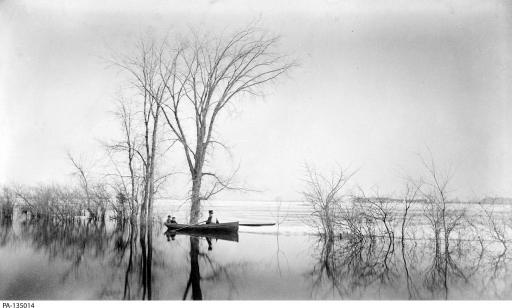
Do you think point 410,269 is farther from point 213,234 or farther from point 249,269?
point 213,234

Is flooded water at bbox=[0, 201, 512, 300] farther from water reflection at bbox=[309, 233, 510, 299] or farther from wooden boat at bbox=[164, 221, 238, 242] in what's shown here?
wooden boat at bbox=[164, 221, 238, 242]

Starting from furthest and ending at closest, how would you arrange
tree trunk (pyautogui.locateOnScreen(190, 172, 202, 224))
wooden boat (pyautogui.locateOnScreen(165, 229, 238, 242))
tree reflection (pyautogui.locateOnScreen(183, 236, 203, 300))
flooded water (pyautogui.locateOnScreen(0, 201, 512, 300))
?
tree trunk (pyautogui.locateOnScreen(190, 172, 202, 224)) < wooden boat (pyautogui.locateOnScreen(165, 229, 238, 242)) < flooded water (pyautogui.locateOnScreen(0, 201, 512, 300)) < tree reflection (pyautogui.locateOnScreen(183, 236, 203, 300))

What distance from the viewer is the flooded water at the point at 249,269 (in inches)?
278

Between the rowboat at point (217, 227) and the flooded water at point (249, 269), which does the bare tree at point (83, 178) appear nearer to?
the flooded water at point (249, 269)

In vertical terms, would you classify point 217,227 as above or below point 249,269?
above

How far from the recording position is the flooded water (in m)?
7.06

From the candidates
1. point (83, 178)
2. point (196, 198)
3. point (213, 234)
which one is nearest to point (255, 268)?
point (213, 234)

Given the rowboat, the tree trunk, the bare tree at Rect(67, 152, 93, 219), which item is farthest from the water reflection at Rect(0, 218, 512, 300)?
the bare tree at Rect(67, 152, 93, 219)

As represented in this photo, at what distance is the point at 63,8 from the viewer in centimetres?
1052

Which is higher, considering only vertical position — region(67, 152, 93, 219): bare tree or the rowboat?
region(67, 152, 93, 219): bare tree

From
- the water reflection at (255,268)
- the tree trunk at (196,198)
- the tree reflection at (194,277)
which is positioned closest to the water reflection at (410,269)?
the water reflection at (255,268)

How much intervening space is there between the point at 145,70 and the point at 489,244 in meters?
12.7

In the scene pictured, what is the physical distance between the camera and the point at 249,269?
8.74 meters
